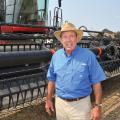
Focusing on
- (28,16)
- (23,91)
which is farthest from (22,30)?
(23,91)

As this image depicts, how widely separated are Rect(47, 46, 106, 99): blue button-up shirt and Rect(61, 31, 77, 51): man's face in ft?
0.22

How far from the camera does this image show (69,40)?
11.8 feet

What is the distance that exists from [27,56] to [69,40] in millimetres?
1684

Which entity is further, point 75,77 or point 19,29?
point 19,29

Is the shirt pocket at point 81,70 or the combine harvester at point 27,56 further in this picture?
the combine harvester at point 27,56

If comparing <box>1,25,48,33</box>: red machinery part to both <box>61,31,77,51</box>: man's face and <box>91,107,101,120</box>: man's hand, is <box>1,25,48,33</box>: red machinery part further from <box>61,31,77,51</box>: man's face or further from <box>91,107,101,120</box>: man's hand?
<box>91,107,101,120</box>: man's hand

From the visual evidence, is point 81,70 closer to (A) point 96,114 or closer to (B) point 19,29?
(A) point 96,114

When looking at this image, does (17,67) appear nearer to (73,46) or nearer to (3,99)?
(3,99)

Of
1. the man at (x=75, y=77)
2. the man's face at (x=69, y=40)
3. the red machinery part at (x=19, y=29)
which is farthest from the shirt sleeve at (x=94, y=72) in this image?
the red machinery part at (x=19, y=29)

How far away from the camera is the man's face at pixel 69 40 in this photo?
3.60 meters

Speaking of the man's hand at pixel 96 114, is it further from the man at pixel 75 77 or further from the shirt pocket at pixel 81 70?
the shirt pocket at pixel 81 70

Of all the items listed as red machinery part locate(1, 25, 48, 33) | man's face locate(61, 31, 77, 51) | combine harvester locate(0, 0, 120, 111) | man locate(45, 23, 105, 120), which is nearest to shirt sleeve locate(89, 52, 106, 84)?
man locate(45, 23, 105, 120)

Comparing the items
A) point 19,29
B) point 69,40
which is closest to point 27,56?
point 69,40

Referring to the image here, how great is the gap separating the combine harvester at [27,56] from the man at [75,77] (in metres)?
1.16
